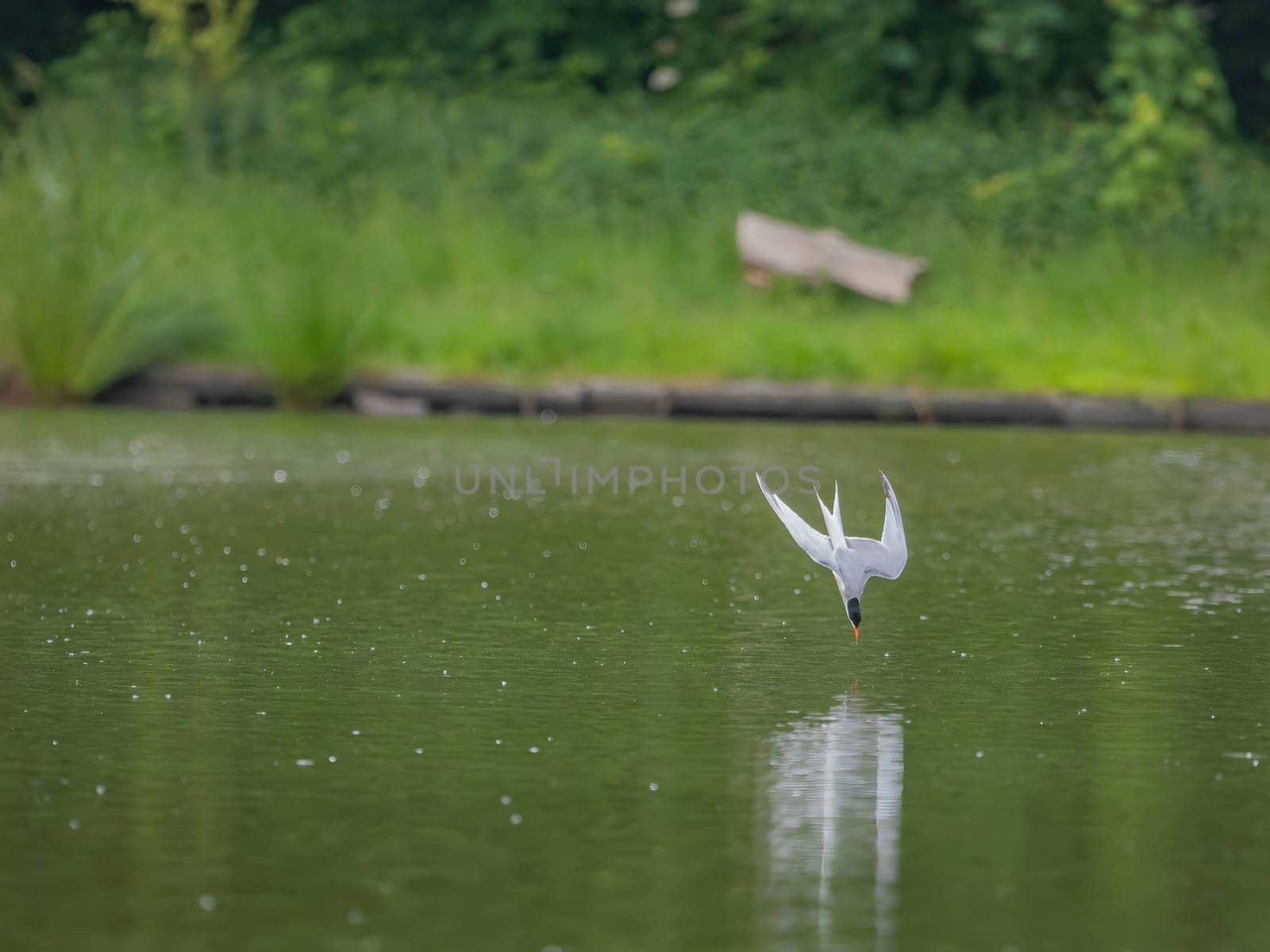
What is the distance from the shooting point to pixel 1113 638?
30.1 ft

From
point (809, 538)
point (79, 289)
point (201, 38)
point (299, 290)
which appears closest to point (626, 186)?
point (299, 290)

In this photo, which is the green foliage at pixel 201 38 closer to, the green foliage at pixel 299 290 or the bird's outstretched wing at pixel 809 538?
the green foliage at pixel 299 290

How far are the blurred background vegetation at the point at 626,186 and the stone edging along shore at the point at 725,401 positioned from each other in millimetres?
358

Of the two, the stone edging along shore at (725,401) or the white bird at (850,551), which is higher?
the white bird at (850,551)

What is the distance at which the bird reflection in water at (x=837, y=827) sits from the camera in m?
5.14

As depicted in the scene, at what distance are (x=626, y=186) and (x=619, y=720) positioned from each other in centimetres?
1652

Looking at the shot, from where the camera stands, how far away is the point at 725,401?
62.4 feet

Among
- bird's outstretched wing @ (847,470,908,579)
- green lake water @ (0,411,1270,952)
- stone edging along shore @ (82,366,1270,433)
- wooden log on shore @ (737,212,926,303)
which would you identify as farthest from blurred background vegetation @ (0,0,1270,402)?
bird's outstretched wing @ (847,470,908,579)

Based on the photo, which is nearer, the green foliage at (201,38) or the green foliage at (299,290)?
the green foliage at (299,290)

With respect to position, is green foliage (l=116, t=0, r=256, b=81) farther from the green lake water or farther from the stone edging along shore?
the green lake water

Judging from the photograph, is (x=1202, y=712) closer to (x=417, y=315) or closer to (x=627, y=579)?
(x=627, y=579)

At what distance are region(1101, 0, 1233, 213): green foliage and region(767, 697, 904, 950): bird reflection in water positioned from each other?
16.1 metres

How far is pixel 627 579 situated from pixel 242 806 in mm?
4656

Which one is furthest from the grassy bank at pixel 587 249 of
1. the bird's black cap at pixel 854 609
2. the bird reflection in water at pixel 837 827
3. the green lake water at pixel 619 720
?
the bird reflection in water at pixel 837 827
